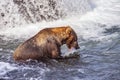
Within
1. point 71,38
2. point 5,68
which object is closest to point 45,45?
point 71,38

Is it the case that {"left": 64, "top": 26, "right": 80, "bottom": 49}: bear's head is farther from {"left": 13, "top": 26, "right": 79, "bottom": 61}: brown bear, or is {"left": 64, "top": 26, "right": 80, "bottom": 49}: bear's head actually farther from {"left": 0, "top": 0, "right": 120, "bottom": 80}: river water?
{"left": 0, "top": 0, "right": 120, "bottom": 80}: river water

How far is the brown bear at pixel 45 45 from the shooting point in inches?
373

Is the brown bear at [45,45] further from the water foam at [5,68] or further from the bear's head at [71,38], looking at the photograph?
the water foam at [5,68]

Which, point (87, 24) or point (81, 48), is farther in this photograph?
point (87, 24)

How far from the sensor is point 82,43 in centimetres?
1079

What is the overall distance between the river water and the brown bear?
0.66 feet

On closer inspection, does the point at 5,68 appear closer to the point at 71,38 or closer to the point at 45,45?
the point at 45,45

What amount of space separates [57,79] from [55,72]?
430 mm

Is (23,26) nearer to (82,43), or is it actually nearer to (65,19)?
(65,19)

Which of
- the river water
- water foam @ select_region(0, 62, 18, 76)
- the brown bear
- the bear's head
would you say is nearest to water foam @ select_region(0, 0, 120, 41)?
the river water

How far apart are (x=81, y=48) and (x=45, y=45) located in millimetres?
1185

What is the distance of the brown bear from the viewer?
9484 mm

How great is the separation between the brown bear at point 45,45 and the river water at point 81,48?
0.20 m

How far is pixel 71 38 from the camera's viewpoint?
9688 millimetres
